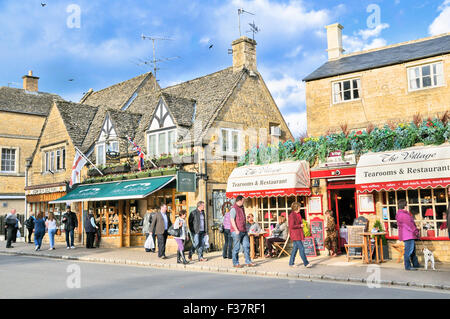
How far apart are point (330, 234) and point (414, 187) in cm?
326

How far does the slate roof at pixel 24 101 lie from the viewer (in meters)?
33.9

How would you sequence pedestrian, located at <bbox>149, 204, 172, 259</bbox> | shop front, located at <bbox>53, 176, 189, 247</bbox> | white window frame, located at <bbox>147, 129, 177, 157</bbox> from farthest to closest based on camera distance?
white window frame, located at <bbox>147, 129, 177, 157</bbox>, shop front, located at <bbox>53, 176, 189, 247</bbox>, pedestrian, located at <bbox>149, 204, 172, 259</bbox>

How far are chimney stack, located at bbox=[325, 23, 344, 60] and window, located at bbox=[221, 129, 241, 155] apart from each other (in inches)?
241

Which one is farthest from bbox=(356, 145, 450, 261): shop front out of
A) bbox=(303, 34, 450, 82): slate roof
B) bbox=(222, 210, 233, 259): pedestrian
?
bbox=(303, 34, 450, 82): slate roof

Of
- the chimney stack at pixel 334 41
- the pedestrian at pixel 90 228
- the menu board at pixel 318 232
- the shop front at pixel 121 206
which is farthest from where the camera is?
the chimney stack at pixel 334 41

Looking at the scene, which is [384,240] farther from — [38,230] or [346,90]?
[38,230]

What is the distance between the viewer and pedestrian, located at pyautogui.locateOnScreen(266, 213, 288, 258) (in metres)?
15.4

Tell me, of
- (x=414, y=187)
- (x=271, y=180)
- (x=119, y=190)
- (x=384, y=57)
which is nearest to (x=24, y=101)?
(x=119, y=190)

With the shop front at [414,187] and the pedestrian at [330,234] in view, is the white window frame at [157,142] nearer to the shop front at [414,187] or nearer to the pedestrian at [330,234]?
the pedestrian at [330,234]

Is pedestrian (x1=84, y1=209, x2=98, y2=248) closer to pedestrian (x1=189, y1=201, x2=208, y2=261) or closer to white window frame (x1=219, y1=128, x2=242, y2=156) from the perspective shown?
white window frame (x1=219, y1=128, x2=242, y2=156)

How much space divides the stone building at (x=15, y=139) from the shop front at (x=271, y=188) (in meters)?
21.1

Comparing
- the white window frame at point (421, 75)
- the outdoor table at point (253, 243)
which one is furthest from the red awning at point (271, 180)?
the white window frame at point (421, 75)

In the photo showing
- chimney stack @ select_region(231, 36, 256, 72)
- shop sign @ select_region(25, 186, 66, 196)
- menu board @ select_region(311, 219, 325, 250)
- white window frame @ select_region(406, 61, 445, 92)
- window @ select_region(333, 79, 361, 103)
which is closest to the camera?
menu board @ select_region(311, 219, 325, 250)
